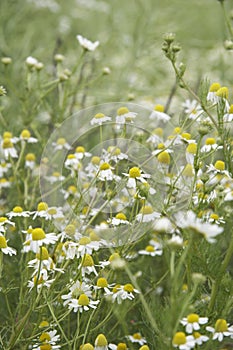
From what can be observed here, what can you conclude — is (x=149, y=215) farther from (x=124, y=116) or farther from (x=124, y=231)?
(x=124, y=116)

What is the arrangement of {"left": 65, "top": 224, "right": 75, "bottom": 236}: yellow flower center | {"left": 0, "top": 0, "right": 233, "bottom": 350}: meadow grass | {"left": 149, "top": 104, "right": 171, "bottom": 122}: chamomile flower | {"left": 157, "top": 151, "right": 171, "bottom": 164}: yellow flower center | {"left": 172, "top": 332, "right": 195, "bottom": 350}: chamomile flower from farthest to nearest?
1. {"left": 149, "top": 104, "right": 171, "bottom": 122}: chamomile flower
2. {"left": 157, "top": 151, "right": 171, "bottom": 164}: yellow flower center
3. {"left": 65, "top": 224, "right": 75, "bottom": 236}: yellow flower center
4. {"left": 0, "top": 0, "right": 233, "bottom": 350}: meadow grass
5. {"left": 172, "top": 332, "right": 195, "bottom": 350}: chamomile flower

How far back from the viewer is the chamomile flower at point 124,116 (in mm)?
1188

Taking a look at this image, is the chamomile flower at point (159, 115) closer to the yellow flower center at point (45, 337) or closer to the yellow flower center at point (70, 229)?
the yellow flower center at point (70, 229)

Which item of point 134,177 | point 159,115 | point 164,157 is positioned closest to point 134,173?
point 134,177

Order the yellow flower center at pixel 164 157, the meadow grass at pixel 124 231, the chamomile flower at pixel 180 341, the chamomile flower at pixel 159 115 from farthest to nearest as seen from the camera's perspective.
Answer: the chamomile flower at pixel 159 115
the yellow flower center at pixel 164 157
the meadow grass at pixel 124 231
the chamomile flower at pixel 180 341

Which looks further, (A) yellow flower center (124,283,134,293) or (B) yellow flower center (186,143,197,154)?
(B) yellow flower center (186,143,197,154)

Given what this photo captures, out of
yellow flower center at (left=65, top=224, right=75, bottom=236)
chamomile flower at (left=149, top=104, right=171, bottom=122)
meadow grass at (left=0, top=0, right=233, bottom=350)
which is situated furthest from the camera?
chamomile flower at (left=149, top=104, right=171, bottom=122)

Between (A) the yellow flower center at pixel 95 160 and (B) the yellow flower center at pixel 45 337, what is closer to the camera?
(B) the yellow flower center at pixel 45 337

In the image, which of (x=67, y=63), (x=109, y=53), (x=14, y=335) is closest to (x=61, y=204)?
(x=14, y=335)

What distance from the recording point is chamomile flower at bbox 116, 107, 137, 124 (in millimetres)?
1188

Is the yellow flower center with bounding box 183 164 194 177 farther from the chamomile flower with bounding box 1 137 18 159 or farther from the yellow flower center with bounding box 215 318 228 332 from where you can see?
the chamomile flower with bounding box 1 137 18 159

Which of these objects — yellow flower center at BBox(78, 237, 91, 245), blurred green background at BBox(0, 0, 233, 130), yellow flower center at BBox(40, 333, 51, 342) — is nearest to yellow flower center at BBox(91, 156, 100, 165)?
A: yellow flower center at BBox(78, 237, 91, 245)

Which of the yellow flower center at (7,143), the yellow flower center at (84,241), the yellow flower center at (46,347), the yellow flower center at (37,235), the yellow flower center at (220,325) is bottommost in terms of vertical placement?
the yellow flower center at (46,347)

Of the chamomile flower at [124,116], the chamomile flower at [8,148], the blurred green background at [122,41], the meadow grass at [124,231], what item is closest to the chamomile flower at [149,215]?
the meadow grass at [124,231]
